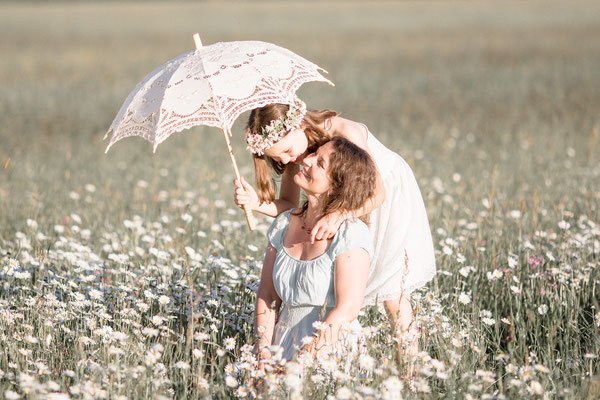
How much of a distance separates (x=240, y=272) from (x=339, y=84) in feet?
45.7

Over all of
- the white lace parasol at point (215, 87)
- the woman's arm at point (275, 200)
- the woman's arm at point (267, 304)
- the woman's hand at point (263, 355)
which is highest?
the white lace parasol at point (215, 87)

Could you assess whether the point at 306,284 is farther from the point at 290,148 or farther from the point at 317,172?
the point at 290,148

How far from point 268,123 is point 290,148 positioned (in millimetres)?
175

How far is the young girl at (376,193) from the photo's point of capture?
15.3 ft

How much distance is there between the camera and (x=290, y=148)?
15.5ft

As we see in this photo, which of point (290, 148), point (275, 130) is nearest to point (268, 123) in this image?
point (275, 130)

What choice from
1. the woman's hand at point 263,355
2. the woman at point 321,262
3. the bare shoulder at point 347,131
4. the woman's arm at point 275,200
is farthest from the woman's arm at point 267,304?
the bare shoulder at point 347,131

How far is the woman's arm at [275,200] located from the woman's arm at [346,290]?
70cm

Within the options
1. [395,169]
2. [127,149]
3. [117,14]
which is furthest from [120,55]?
[117,14]

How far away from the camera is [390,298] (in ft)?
15.9

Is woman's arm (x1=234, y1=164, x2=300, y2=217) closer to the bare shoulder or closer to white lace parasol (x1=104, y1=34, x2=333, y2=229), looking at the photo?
white lace parasol (x1=104, y1=34, x2=333, y2=229)

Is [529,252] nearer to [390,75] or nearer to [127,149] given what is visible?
[127,149]

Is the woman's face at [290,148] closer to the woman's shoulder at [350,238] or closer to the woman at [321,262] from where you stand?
the woman at [321,262]

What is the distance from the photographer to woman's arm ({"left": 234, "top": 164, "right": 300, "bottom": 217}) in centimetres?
474
